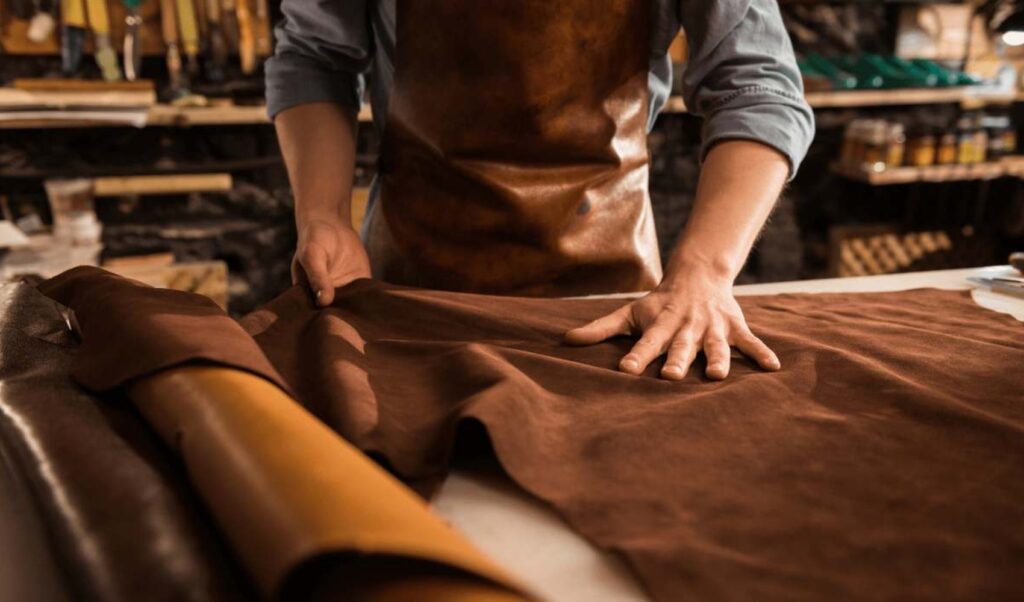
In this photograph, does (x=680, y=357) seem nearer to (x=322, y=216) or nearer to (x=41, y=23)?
(x=322, y=216)

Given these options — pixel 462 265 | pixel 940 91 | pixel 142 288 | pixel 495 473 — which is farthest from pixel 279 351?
pixel 940 91

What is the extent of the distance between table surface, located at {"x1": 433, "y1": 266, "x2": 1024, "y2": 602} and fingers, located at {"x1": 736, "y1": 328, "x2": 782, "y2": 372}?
31 cm

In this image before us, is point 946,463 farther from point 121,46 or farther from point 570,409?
point 121,46

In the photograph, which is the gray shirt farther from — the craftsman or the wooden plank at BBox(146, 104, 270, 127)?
the wooden plank at BBox(146, 104, 270, 127)

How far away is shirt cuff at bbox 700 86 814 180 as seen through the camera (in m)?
1.12

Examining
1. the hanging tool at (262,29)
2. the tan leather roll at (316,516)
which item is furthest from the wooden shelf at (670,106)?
the tan leather roll at (316,516)

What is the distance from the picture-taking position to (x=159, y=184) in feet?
9.13

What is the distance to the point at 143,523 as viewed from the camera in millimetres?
457

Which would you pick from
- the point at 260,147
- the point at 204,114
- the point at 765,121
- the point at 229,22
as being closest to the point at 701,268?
the point at 765,121

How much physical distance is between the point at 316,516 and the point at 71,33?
2705 mm

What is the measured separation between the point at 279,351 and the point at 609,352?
13.4 inches

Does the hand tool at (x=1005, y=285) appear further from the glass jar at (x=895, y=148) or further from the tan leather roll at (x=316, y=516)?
the glass jar at (x=895, y=148)

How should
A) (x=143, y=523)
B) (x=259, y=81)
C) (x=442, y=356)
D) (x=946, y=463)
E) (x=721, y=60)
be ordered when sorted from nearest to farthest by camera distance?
(x=143, y=523) < (x=946, y=463) < (x=442, y=356) < (x=721, y=60) < (x=259, y=81)

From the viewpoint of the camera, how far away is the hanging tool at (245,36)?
2674mm
